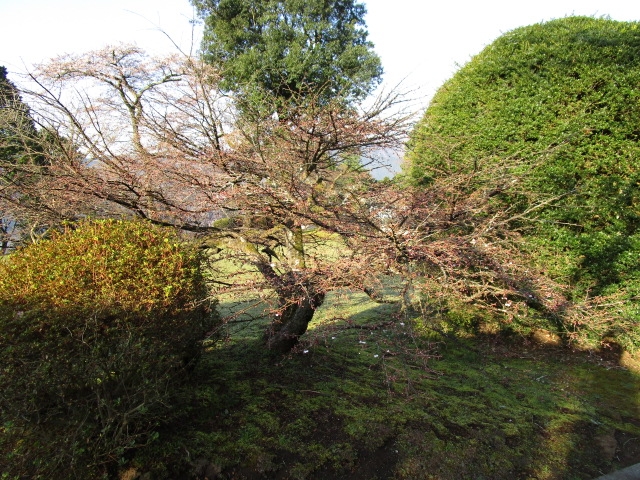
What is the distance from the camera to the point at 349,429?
9.89 ft

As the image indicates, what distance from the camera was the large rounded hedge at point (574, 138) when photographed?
451cm

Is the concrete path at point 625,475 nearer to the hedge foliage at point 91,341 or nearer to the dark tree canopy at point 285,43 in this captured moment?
the hedge foliage at point 91,341

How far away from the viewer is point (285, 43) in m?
12.7

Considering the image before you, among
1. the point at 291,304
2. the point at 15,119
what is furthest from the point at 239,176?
the point at 15,119

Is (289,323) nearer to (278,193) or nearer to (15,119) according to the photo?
(278,193)

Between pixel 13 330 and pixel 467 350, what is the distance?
16.5 feet

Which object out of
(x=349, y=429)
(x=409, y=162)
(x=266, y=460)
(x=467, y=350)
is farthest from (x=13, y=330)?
(x=409, y=162)

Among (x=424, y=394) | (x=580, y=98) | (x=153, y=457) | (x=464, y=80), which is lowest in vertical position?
(x=424, y=394)

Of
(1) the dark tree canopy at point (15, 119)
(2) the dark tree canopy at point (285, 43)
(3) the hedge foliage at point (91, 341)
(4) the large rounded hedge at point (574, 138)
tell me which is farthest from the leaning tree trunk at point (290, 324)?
(2) the dark tree canopy at point (285, 43)

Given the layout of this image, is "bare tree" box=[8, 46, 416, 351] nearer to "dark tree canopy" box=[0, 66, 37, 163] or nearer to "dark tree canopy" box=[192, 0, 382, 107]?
"dark tree canopy" box=[0, 66, 37, 163]

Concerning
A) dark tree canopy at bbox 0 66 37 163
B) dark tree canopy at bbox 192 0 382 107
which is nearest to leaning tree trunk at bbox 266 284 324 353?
dark tree canopy at bbox 0 66 37 163

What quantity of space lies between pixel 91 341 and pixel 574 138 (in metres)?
5.50

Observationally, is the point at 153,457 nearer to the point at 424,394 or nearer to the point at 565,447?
the point at 424,394

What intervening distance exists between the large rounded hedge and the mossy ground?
1.45m
